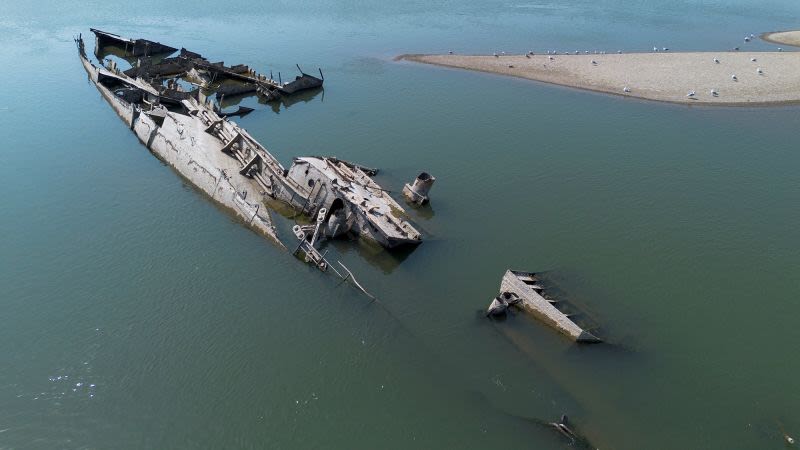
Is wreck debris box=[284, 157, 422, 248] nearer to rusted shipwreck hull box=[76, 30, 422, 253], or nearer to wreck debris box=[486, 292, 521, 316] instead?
rusted shipwreck hull box=[76, 30, 422, 253]

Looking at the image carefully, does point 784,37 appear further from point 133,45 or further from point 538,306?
point 133,45

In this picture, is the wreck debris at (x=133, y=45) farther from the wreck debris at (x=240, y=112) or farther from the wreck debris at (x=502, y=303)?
the wreck debris at (x=502, y=303)

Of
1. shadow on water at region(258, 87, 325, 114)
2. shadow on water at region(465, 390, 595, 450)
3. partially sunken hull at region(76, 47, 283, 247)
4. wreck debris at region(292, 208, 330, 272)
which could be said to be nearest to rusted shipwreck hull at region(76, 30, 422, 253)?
partially sunken hull at region(76, 47, 283, 247)

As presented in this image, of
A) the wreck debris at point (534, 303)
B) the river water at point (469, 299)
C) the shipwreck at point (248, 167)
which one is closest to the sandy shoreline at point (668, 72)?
the river water at point (469, 299)

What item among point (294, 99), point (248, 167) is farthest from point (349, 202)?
point (294, 99)

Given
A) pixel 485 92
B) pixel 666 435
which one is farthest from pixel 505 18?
pixel 666 435

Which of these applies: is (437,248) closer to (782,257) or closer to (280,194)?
(280,194)
